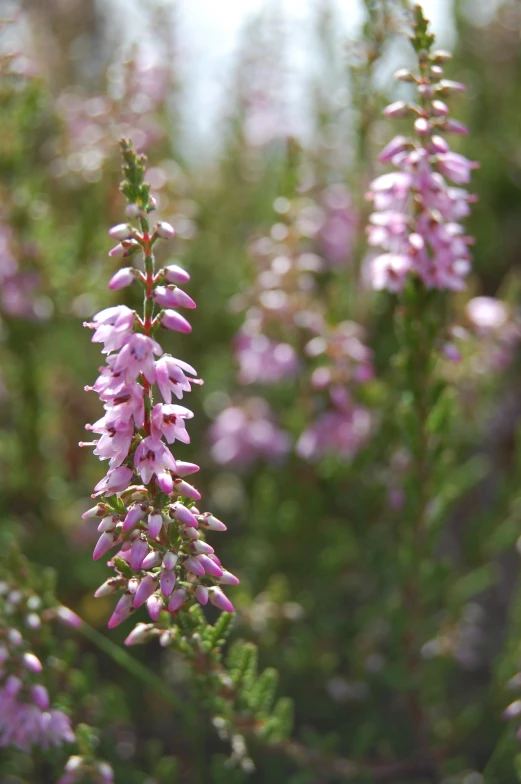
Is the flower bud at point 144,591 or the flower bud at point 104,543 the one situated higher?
the flower bud at point 104,543

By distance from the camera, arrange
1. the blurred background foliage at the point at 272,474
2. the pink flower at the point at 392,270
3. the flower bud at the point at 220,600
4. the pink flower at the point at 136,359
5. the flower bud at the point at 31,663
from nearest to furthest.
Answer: the pink flower at the point at 136,359 < the flower bud at the point at 220,600 < the flower bud at the point at 31,663 < the pink flower at the point at 392,270 < the blurred background foliage at the point at 272,474

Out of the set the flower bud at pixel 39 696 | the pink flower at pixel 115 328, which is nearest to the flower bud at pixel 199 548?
the pink flower at pixel 115 328

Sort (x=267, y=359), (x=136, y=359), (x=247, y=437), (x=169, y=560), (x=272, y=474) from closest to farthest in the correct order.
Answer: (x=136, y=359)
(x=169, y=560)
(x=267, y=359)
(x=247, y=437)
(x=272, y=474)

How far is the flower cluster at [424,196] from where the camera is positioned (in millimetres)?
1875

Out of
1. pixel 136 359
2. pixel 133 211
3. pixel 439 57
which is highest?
pixel 439 57

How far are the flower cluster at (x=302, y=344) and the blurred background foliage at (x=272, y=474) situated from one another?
2.3 inches

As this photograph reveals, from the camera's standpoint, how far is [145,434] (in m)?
1.43

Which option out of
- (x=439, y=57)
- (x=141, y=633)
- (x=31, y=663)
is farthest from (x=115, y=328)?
(x=439, y=57)

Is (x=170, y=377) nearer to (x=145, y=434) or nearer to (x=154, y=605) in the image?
(x=145, y=434)

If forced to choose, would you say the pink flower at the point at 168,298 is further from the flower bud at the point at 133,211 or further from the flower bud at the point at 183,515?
the flower bud at the point at 183,515

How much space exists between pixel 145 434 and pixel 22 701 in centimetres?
87

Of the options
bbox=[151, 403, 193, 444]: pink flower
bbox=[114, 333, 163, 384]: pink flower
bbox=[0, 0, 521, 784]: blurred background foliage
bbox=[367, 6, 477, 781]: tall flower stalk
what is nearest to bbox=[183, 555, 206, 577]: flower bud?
bbox=[151, 403, 193, 444]: pink flower

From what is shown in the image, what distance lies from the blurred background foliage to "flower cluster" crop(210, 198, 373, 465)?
6 centimetres

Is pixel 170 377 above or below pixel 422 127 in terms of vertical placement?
below
